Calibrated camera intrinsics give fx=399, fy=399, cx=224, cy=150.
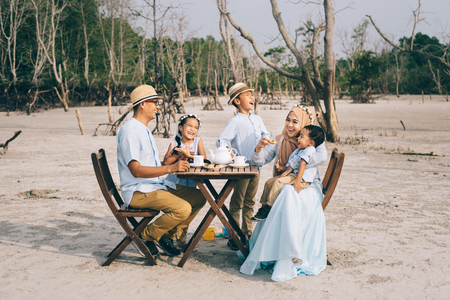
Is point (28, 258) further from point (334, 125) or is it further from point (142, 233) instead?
point (334, 125)

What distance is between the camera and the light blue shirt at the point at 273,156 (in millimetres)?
3551

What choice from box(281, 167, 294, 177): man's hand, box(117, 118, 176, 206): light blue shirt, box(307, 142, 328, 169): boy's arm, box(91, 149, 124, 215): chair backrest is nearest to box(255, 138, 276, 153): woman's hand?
box(281, 167, 294, 177): man's hand

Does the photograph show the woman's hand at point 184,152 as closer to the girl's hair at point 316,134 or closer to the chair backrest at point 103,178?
the chair backrest at point 103,178

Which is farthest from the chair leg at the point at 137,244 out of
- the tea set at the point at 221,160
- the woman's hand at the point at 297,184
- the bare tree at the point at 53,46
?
the bare tree at the point at 53,46

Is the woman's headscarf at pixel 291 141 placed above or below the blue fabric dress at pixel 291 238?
above

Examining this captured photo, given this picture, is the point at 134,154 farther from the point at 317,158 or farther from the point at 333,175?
the point at 333,175

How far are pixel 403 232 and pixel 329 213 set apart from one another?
1.03 meters

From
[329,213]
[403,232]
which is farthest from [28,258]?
[403,232]

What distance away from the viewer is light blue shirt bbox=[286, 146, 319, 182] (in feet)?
11.5

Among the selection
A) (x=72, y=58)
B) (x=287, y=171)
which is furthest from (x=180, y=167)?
(x=72, y=58)

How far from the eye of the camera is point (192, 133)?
386cm

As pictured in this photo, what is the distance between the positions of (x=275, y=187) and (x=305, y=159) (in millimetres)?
362

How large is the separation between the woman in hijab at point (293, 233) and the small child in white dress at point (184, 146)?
66 cm

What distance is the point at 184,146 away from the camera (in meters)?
3.89
